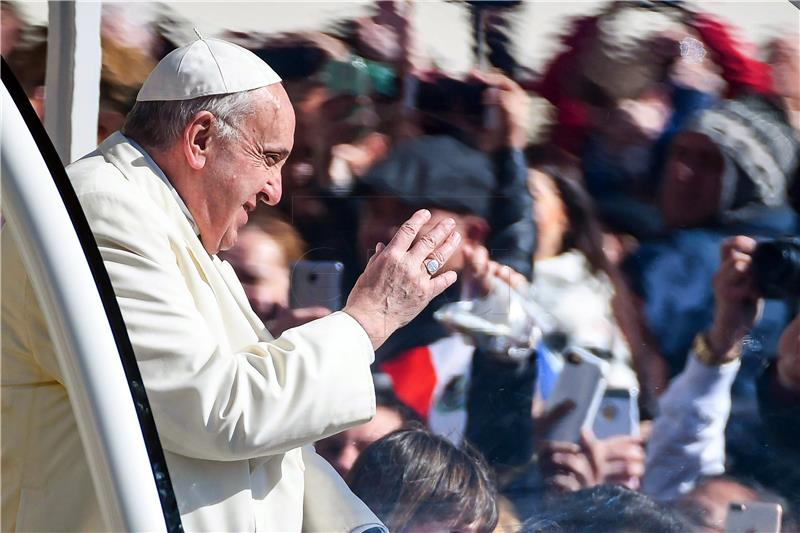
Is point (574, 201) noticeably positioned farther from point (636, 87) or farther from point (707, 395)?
point (707, 395)

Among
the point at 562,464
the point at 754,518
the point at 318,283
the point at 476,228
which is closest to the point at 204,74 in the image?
the point at 318,283

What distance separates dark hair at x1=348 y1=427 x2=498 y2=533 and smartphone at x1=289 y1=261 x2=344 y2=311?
27cm

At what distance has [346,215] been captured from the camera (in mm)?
2158

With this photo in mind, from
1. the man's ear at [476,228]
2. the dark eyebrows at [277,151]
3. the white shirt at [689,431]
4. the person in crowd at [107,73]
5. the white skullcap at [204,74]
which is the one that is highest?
the white skullcap at [204,74]

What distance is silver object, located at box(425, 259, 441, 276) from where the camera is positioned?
178cm

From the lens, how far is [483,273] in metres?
2.15

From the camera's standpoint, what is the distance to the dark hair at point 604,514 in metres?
2.15

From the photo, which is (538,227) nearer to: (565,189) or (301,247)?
(565,189)

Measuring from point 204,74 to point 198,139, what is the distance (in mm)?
120

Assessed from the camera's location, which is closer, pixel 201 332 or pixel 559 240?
pixel 201 332

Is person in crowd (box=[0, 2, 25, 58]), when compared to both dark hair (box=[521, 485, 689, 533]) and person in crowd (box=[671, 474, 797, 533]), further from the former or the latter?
person in crowd (box=[671, 474, 797, 533])

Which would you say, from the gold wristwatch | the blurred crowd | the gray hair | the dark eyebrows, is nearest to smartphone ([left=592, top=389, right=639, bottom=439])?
the blurred crowd

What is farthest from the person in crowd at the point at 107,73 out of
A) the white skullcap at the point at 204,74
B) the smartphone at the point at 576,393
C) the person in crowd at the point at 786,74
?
the person in crowd at the point at 786,74

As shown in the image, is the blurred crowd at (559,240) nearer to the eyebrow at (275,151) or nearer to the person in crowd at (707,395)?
the person in crowd at (707,395)
